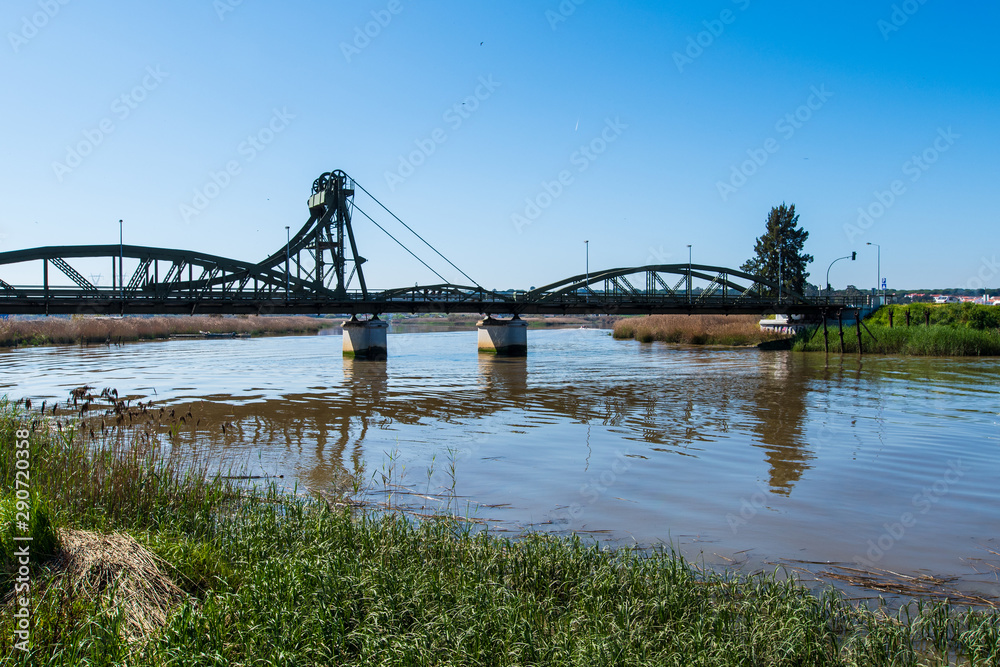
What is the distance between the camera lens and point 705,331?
69.2 meters

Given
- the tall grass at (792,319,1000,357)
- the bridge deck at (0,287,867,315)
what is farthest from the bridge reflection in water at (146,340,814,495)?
the tall grass at (792,319,1000,357)

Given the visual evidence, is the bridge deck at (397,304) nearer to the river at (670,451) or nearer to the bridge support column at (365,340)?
the bridge support column at (365,340)

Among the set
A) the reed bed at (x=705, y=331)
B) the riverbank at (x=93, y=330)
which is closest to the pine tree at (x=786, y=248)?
the reed bed at (x=705, y=331)

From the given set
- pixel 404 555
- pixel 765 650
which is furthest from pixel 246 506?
pixel 765 650

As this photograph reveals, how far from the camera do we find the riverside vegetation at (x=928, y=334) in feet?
143

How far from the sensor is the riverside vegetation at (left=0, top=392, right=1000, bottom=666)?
4895 mm

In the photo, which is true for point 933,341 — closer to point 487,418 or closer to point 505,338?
point 505,338

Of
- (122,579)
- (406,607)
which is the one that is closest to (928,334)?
(406,607)

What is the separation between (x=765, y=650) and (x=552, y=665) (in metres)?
1.81

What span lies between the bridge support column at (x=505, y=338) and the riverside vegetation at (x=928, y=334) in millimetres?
24660

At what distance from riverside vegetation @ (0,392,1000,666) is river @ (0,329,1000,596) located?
179 cm

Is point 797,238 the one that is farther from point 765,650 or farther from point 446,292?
point 765,650

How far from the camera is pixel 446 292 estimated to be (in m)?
57.4

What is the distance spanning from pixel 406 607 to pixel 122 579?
2.51 metres
